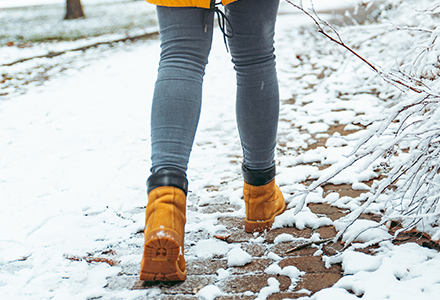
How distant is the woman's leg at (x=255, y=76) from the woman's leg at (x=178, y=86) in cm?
14

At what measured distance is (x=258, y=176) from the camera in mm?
1695

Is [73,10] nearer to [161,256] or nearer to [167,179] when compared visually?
[167,179]

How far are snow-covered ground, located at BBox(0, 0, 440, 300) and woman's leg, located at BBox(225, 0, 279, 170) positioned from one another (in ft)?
1.12

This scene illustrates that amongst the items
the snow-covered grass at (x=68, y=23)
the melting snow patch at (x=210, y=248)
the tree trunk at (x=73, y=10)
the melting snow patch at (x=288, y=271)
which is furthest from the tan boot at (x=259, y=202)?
the tree trunk at (x=73, y=10)

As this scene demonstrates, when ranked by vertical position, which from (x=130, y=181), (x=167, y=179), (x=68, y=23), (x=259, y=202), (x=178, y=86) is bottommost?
(x=130, y=181)

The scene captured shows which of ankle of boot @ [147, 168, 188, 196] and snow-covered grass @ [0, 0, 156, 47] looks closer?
ankle of boot @ [147, 168, 188, 196]

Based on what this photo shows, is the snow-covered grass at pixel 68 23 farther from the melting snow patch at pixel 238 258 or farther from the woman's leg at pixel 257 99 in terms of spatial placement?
the melting snow patch at pixel 238 258

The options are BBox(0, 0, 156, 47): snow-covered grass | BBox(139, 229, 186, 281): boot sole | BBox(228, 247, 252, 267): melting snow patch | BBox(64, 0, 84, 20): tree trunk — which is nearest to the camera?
BBox(139, 229, 186, 281): boot sole

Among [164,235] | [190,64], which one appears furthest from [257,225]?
[190,64]

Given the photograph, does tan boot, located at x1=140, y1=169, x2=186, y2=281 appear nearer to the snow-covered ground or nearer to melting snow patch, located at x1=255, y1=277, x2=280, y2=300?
the snow-covered ground

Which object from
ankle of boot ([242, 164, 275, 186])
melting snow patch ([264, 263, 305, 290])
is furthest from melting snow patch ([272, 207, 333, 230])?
melting snow patch ([264, 263, 305, 290])

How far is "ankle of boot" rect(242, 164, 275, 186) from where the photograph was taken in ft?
5.56

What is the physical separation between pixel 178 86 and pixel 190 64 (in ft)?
0.27

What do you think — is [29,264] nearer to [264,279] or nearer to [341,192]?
[264,279]
